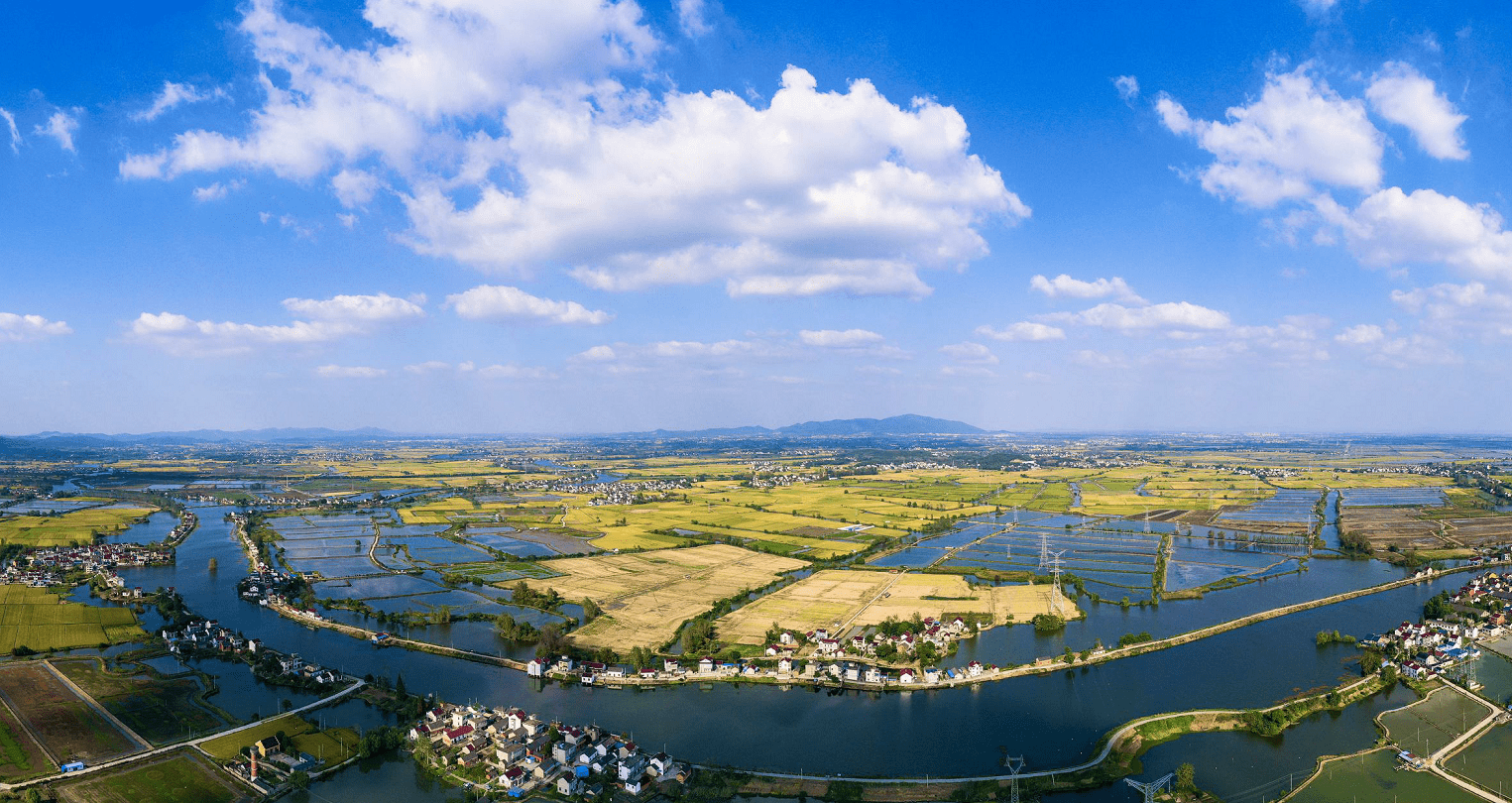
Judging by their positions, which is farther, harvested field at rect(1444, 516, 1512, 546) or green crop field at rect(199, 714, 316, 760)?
harvested field at rect(1444, 516, 1512, 546)

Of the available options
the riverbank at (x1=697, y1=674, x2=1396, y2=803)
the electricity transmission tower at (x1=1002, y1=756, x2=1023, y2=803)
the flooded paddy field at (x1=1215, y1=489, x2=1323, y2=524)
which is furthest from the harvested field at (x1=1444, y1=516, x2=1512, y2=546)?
the electricity transmission tower at (x1=1002, y1=756, x2=1023, y2=803)

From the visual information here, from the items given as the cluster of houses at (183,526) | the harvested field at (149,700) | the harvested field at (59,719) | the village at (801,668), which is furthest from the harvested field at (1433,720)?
the cluster of houses at (183,526)

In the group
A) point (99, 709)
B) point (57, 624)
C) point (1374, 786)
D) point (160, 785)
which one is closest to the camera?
point (1374, 786)

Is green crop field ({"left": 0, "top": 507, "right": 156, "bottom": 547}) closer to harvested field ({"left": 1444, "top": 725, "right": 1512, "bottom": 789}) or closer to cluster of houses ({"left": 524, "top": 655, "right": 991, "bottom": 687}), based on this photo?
cluster of houses ({"left": 524, "top": 655, "right": 991, "bottom": 687})

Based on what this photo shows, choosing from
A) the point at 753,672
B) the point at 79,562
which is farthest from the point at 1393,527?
the point at 79,562

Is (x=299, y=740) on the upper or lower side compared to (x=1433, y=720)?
lower

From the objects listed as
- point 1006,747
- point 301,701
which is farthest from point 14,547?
point 1006,747

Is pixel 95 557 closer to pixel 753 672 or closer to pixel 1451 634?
pixel 753 672
